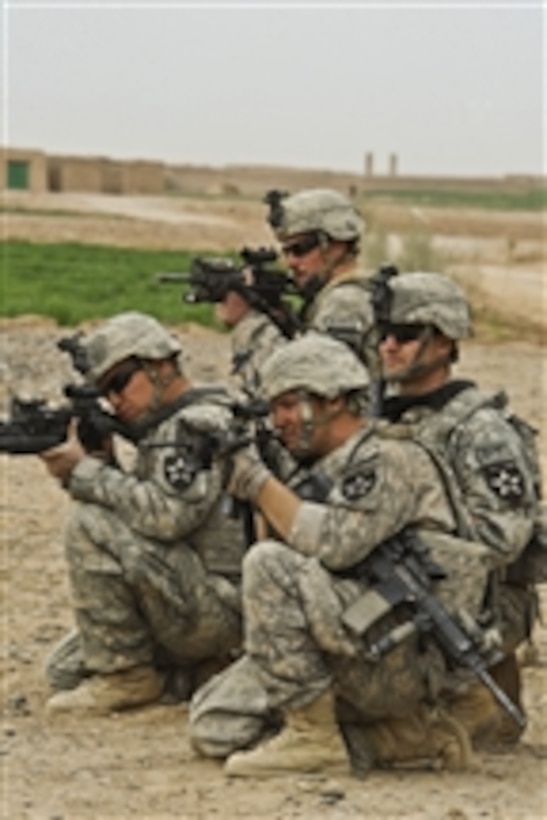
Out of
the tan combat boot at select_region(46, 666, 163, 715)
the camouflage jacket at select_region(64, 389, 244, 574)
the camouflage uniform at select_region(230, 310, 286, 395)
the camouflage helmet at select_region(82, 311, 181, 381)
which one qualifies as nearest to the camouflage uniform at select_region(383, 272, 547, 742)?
the camouflage jacket at select_region(64, 389, 244, 574)

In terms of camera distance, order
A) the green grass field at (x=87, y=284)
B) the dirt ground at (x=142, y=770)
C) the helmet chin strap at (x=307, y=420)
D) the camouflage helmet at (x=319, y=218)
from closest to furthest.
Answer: the dirt ground at (x=142, y=770)
the helmet chin strap at (x=307, y=420)
the camouflage helmet at (x=319, y=218)
the green grass field at (x=87, y=284)

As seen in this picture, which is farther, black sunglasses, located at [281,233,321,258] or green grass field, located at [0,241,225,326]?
green grass field, located at [0,241,225,326]

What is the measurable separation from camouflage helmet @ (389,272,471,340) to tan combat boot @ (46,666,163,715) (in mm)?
1466

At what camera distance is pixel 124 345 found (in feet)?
19.2

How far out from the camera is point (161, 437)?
5859 mm

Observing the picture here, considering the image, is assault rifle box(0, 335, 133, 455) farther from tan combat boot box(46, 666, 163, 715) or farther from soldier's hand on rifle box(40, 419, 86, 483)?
tan combat boot box(46, 666, 163, 715)

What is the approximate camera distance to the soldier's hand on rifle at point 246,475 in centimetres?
499

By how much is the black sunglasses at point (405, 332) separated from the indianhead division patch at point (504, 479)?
456 millimetres

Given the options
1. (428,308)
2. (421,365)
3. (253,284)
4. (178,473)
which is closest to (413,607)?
(421,365)

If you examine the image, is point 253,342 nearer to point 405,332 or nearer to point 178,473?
point 178,473

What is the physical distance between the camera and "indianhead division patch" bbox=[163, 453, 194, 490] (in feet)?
18.8

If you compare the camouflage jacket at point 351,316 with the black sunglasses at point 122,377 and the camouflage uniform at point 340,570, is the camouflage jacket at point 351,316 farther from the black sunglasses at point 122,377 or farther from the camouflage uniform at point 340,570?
the camouflage uniform at point 340,570

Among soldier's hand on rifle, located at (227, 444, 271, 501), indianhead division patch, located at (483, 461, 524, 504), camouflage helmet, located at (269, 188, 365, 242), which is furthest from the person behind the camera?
camouflage helmet, located at (269, 188, 365, 242)

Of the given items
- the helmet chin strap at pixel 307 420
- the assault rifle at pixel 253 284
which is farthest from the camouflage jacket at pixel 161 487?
the assault rifle at pixel 253 284
